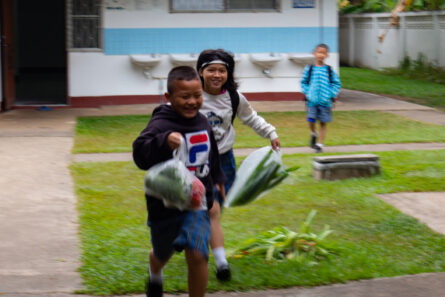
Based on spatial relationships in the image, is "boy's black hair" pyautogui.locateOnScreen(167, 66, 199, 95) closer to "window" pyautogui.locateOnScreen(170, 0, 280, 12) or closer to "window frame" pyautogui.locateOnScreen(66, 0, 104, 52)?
"window frame" pyautogui.locateOnScreen(66, 0, 104, 52)

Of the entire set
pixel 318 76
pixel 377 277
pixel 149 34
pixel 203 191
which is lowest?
pixel 377 277

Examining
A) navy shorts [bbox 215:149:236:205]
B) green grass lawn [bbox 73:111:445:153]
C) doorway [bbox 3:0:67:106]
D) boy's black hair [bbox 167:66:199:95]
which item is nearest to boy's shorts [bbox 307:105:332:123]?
green grass lawn [bbox 73:111:445:153]

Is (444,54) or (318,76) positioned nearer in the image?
(318,76)

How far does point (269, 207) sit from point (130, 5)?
8.92 meters

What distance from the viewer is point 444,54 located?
2109 cm

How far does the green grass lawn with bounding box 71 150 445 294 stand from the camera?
15.8ft

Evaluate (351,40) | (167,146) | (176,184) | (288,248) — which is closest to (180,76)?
(167,146)

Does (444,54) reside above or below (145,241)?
above

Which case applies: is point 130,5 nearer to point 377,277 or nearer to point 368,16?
point 377,277

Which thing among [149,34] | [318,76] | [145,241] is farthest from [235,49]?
[145,241]

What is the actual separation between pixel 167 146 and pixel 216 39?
37.4 feet

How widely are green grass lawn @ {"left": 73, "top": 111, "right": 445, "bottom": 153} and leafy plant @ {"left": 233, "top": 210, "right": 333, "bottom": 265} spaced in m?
4.79

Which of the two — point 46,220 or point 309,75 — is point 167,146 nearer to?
point 46,220

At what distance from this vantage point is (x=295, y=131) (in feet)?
37.9
